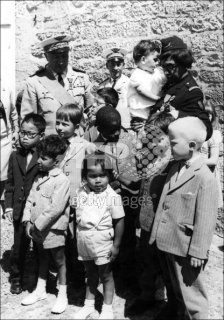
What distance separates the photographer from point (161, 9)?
4.73 metres

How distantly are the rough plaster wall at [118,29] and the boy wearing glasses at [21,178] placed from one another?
1.92m

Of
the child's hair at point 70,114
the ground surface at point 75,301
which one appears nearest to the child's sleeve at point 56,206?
the child's hair at point 70,114

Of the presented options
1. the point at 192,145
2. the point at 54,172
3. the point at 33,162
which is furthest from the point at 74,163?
the point at 192,145

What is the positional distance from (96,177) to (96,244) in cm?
44

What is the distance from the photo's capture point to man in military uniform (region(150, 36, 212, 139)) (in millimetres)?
3264

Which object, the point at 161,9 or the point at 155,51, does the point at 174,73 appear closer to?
the point at 155,51

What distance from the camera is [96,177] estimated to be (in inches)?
118

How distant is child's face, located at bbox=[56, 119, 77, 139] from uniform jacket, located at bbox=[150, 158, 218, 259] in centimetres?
95

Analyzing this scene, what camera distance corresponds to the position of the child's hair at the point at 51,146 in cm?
313

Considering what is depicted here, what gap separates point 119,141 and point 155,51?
957 mm

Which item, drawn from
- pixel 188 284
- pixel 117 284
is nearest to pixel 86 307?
pixel 117 284

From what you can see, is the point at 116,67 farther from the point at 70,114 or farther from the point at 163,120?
the point at 163,120

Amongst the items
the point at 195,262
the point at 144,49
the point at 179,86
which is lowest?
the point at 195,262

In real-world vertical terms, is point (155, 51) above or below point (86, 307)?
above
